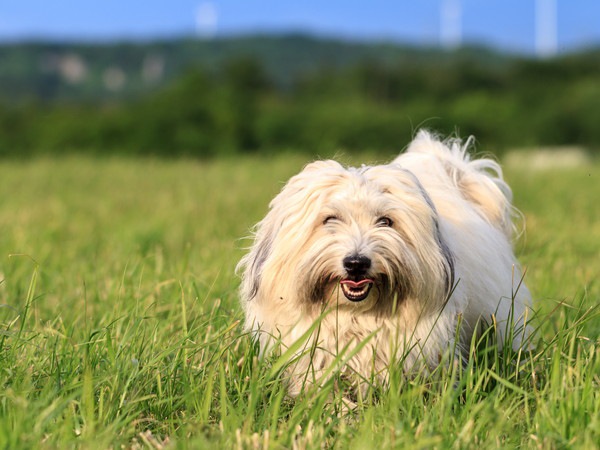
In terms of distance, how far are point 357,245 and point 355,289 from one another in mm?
204

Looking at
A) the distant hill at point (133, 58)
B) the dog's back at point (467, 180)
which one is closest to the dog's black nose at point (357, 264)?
the dog's back at point (467, 180)

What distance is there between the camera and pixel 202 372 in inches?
124

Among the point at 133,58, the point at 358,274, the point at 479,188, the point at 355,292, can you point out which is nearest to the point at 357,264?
the point at 358,274

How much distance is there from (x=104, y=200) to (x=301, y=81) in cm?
3053

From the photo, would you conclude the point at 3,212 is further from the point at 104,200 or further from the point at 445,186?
the point at 445,186

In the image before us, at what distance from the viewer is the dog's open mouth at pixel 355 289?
3246 millimetres

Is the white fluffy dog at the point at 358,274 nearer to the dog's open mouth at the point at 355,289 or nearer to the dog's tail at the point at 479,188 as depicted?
the dog's open mouth at the point at 355,289

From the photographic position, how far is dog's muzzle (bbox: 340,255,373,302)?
3168mm

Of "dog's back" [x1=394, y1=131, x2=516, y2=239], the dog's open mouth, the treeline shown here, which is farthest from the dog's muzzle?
the treeline

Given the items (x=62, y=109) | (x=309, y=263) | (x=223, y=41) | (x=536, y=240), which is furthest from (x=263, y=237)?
(x=223, y=41)

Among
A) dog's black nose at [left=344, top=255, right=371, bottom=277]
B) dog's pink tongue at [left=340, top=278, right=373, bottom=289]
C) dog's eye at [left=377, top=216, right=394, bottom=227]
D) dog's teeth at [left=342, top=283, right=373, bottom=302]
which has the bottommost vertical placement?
dog's teeth at [left=342, top=283, right=373, bottom=302]

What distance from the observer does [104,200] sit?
36.1 feet

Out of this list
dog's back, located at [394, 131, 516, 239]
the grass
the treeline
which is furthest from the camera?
the treeline

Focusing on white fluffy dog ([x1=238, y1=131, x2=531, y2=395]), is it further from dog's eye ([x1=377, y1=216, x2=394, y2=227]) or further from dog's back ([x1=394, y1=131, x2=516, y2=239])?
dog's back ([x1=394, y1=131, x2=516, y2=239])
